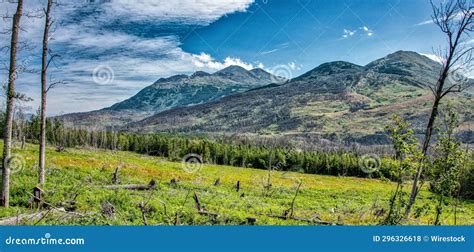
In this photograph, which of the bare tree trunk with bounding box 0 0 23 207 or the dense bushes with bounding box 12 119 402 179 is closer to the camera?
the bare tree trunk with bounding box 0 0 23 207

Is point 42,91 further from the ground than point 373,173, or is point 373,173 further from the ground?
point 42,91

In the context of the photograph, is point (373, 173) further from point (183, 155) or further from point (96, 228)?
point (96, 228)

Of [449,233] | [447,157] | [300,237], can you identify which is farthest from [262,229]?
[447,157]

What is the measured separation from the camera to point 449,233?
46.5ft

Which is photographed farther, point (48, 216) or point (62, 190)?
point (62, 190)

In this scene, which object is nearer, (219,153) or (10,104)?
(10,104)

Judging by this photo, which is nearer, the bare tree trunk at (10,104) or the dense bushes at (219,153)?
the bare tree trunk at (10,104)

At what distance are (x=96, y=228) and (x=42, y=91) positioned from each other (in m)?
14.5

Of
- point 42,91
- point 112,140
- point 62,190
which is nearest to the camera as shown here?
point 62,190

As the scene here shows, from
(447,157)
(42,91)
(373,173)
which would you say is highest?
(42,91)

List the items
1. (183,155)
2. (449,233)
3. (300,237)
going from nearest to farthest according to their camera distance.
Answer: (300,237) < (449,233) < (183,155)

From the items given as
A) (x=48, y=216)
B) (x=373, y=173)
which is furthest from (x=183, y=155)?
(x=48, y=216)

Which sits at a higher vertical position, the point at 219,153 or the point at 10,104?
the point at 10,104

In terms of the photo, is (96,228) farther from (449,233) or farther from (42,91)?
(42,91)
